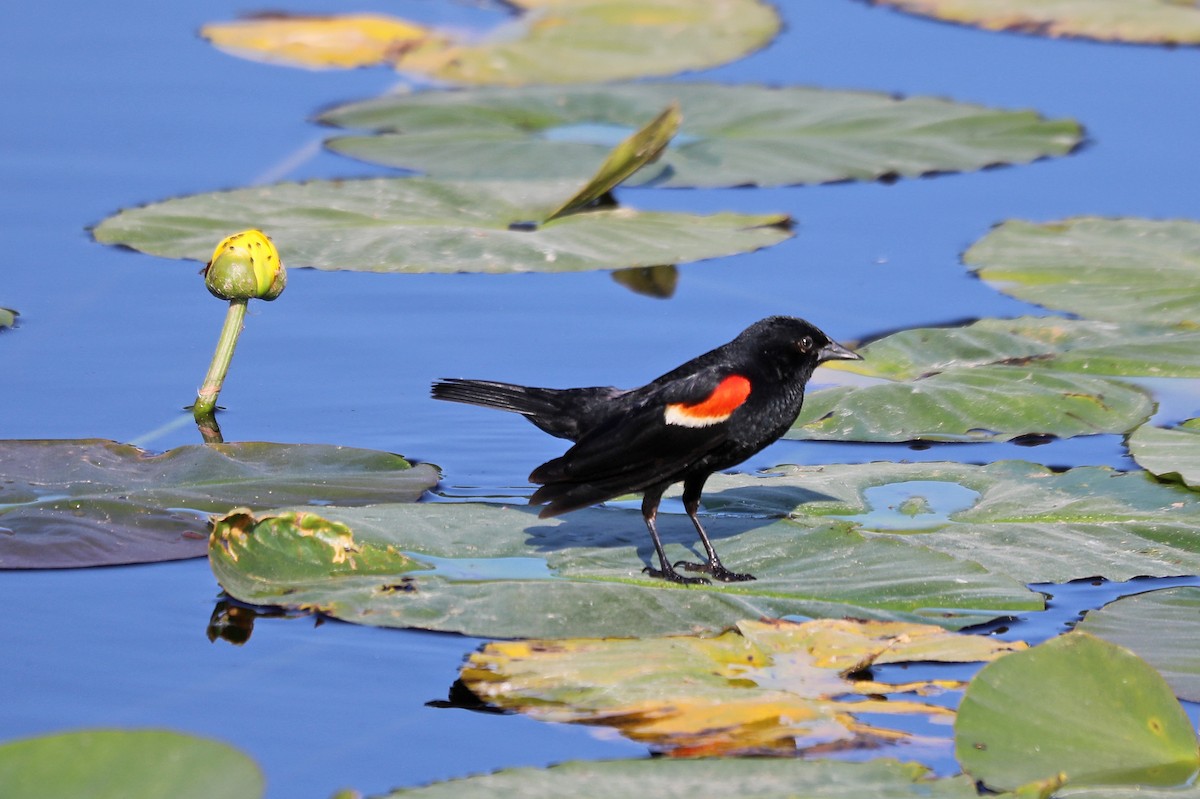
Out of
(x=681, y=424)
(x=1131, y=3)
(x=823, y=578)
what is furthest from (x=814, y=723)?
(x=1131, y=3)

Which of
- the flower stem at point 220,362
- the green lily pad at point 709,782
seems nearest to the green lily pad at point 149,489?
the flower stem at point 220,362

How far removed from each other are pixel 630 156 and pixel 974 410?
199cm

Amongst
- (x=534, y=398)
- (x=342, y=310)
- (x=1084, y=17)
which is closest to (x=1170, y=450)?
(x=534, y=398)

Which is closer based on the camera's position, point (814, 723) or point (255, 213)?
point (814, 723)

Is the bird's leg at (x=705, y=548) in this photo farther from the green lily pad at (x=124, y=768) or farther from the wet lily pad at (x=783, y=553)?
the green lily pad at (x=124, y=768)

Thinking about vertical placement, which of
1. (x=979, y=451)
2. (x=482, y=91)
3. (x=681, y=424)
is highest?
(x=482, y=91)

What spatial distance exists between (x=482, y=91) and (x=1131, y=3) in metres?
A: 4.46

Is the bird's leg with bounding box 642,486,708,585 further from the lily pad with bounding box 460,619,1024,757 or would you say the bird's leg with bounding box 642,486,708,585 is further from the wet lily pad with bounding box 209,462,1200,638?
the lily pad with bounding box 460,619,1024,757

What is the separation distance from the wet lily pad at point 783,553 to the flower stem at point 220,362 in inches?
42.6

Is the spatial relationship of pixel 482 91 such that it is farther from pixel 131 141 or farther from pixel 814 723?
pixel 814 723

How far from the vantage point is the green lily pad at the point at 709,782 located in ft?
8.62

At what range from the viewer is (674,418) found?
13.6ft

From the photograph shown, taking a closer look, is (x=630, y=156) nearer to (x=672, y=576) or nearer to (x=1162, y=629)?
(x=672, y=576)

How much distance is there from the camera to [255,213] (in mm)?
6473
